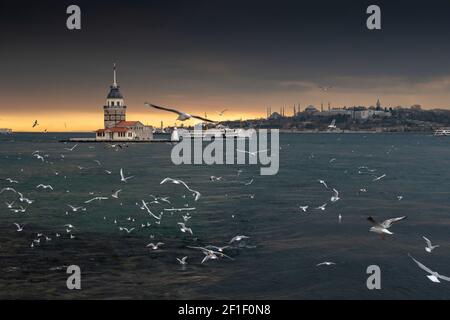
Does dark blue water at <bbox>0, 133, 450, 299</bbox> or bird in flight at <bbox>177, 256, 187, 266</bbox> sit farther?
bird in flight at <bbox>177, 256, 187, 266</bbox>

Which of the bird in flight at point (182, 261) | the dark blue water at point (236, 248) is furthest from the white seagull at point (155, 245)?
the bird in flight at point (182, 261)

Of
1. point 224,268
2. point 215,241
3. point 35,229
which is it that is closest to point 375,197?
point 215,241

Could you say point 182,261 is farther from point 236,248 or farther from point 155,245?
point 236,248

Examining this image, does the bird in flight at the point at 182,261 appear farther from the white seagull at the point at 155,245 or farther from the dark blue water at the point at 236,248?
the white seagull at the point at 155,245

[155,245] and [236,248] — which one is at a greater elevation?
[155,245]

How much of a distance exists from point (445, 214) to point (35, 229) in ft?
97.1

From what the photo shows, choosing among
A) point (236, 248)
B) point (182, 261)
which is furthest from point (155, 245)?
point (236, 248)

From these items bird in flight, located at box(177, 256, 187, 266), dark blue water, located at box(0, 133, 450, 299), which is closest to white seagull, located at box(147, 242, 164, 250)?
dark blue water, located at box(0, 133, 450, 299)

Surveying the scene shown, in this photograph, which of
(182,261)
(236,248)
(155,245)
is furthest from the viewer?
(155,245)

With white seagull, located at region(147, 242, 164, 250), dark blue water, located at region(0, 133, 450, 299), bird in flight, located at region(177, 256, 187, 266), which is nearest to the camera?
dark blue water, located at region(0, 133, 450, 299)

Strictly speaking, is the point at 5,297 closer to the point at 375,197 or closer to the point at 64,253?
the point at 64,253

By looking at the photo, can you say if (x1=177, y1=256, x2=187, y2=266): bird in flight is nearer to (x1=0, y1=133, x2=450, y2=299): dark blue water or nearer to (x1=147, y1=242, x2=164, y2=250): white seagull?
(x1=0, y1=133, x2=450, y2=299): dark blue water

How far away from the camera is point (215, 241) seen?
29406mm
